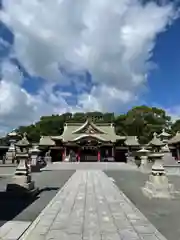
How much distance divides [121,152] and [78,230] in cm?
4425

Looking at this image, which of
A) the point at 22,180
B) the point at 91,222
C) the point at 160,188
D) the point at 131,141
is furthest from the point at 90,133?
the point at 91,222

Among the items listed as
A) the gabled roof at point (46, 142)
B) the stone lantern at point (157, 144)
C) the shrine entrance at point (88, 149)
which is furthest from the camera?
the gabled roof at point (46, 142)

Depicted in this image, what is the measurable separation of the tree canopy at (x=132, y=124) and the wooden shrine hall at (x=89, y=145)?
1124 cm

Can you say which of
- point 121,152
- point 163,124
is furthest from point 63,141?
point 163,124

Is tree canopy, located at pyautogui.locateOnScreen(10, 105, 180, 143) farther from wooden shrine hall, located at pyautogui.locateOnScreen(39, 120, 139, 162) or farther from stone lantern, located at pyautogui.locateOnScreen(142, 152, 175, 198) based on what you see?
stone lantern, located at pyautogui.locateOnScreen(142, 152, 175, 198)

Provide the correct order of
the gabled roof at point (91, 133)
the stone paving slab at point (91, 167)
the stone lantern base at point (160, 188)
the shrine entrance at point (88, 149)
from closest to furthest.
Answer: the stone lantern base at point (160, 188) < the stone paving slab at point (91, 167) < the shrine entrance at point (88, 149) < the gabled roof at point (91, 133)

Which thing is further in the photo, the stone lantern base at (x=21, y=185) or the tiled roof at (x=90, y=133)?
the tiled roof at (x=90, y=133)

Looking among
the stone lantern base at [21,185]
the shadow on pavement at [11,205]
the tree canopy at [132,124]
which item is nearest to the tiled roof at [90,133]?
the tree canopy at [132,124]

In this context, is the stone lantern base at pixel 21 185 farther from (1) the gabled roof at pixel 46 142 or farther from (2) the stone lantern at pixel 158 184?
(1) the gabled roof at pixel 46 142

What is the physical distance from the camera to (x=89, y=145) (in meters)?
47.7

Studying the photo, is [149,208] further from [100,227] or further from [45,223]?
[45,223]

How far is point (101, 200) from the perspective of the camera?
1014 cm

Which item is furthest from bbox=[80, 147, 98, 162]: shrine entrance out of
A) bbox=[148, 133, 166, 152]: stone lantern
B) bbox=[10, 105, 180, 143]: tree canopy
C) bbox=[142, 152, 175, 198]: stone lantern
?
bbox=[142, 152, 175, 198]: stone lantern

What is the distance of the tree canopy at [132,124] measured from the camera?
64.8 meters
